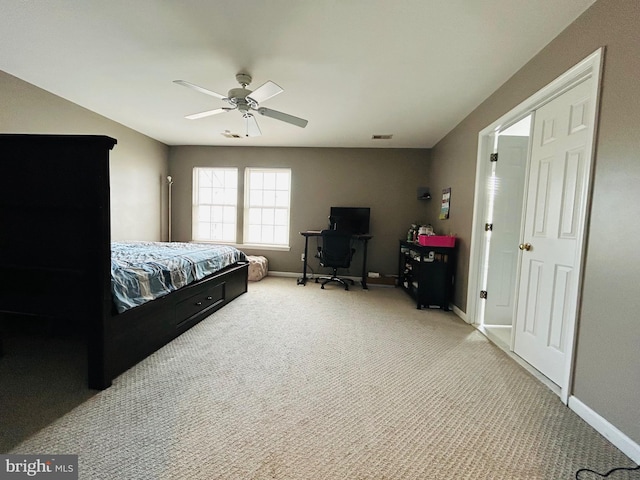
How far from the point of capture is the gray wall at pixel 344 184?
4.79 m

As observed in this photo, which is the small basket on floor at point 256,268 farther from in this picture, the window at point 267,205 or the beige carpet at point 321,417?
the beige carpet at point 321,417

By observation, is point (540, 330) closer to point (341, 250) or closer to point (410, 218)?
point (341, 250)

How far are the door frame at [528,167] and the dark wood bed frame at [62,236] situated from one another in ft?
9.06

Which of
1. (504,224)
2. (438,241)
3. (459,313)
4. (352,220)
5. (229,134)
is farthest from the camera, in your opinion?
(352,220)

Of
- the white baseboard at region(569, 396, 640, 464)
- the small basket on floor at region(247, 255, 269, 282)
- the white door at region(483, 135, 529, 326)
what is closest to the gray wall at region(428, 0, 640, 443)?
the white baseboard at region(569, 396, 640, 464)

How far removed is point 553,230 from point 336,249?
2.75 meters

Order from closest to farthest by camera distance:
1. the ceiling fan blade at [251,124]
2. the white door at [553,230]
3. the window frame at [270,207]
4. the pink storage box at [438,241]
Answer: the white door at [553,230] < the ceiling fan blade at [251,124] < the pink storage box at [438,241] < the window frame at [270,207]

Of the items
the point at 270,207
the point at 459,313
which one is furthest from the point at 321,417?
the point at 270,207

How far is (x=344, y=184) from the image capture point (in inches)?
193

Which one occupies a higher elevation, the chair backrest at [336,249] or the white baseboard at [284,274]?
the chair backrest at [336,249]

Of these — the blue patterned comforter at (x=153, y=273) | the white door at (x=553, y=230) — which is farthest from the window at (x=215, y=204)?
the white door at (x=553, y=230)

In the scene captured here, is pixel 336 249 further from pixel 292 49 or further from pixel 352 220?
pixel 292 49

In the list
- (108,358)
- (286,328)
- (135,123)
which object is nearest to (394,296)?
(286,328)

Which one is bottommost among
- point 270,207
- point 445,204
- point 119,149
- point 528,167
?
point 270,207
